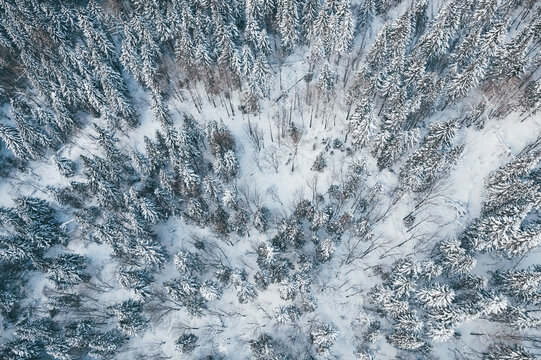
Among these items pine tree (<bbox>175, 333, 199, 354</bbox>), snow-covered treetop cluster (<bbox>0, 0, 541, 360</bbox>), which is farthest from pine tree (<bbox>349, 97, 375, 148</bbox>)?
pine tree (<bbox>175, 333, 199, 354</bbox>)

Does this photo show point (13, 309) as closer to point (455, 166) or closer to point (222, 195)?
point (222, 195)

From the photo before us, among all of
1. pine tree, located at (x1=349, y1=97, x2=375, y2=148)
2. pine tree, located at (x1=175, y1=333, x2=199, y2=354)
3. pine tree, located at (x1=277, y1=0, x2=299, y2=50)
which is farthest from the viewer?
pine tree, located at (x1=277, y1=0, x2=299, y2=50)

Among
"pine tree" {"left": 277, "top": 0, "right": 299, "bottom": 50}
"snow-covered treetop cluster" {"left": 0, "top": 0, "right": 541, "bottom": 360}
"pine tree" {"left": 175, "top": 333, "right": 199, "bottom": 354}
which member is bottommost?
"pine tree" {"left": 175, "top": 333, "right": 199, "bottom": 354}

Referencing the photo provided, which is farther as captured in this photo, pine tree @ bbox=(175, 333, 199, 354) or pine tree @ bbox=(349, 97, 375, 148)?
pine tree @ bbox=(349, 97, 375, 148)

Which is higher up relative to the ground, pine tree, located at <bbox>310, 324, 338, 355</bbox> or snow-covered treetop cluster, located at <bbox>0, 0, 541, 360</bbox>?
snow-covered treetop cluster, located at <bbox>0, 0, 541, 360</bbox>

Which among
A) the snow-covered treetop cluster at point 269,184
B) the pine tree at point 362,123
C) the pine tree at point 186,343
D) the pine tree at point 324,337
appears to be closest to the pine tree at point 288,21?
the snow-covered treetop cluster at point 269,184

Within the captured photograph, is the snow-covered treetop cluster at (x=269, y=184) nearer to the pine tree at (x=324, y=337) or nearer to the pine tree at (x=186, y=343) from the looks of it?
the pine tree at (x=324, y=337)

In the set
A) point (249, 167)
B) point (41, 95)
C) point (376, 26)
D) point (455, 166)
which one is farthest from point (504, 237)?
point (41, 95)

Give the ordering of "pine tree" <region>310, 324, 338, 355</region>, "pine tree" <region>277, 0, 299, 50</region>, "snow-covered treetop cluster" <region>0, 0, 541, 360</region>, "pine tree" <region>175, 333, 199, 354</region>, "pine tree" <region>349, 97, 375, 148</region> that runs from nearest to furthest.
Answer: "pine tree" <region>310, 324, 338, 355</region> → "pine tree" <region>175, 333, 199, 354</region> → "snow-covered treetop cluster" <region>0, 0, 541, 360</region> → "pine tree" <region>349, 97, 375, 148</region> → "pine tree" <region>277, 0, 299, 50</region>

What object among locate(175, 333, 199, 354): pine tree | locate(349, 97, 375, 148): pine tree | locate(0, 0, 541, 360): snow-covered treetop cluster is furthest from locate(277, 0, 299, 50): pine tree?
locate(175, 333, 199, 354): pine tree

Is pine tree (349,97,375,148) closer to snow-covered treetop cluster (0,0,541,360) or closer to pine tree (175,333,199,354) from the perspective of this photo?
snow-covered treetop cluster (0,0,541,360)
